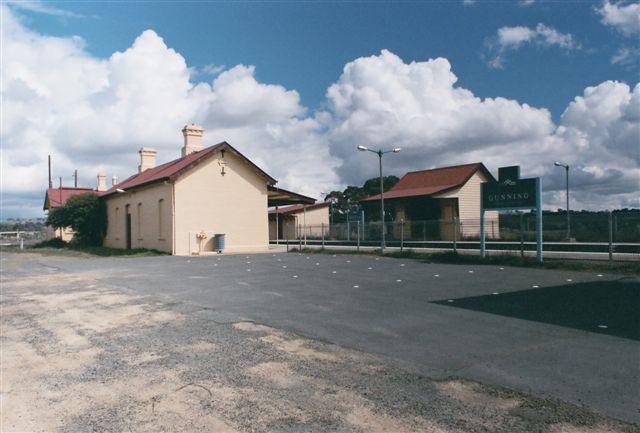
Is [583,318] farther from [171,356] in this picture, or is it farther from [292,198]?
[292,198]

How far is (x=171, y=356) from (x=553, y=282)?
9868mm

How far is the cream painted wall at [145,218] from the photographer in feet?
85.1

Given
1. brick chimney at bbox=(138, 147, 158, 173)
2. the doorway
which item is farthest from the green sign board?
brick chimney at bbox=(138, 147, 158, 173)

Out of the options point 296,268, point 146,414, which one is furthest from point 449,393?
point 296,268

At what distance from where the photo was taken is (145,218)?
2877cm

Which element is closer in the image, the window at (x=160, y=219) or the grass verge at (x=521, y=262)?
the grass verge at (x=521, y=262)

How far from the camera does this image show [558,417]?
145 inches

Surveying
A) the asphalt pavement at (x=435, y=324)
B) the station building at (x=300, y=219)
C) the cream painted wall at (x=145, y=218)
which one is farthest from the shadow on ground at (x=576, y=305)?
the station building at (x=300, y=219)

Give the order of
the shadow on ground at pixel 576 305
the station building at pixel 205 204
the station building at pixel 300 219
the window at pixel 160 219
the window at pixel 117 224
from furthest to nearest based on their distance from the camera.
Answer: the station building at pixel 300 219
the window at pixel 117 224
the window at pixel 160 219
the station building at pixel 205 204
the shadow on ground at pixel 576 305

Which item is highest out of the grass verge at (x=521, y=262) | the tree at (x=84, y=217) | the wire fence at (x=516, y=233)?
the tree at (x=84, y=217)

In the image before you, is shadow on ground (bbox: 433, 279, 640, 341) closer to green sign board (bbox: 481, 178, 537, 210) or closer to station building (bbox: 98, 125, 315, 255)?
green sign board (bbox: 481, 178, 537, 210)

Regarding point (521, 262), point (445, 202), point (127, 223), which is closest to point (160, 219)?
point (127, 223)

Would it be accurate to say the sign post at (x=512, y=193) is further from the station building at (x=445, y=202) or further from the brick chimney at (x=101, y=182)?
the brick chimney at (x=101, y=182)

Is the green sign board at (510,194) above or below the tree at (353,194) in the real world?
below
